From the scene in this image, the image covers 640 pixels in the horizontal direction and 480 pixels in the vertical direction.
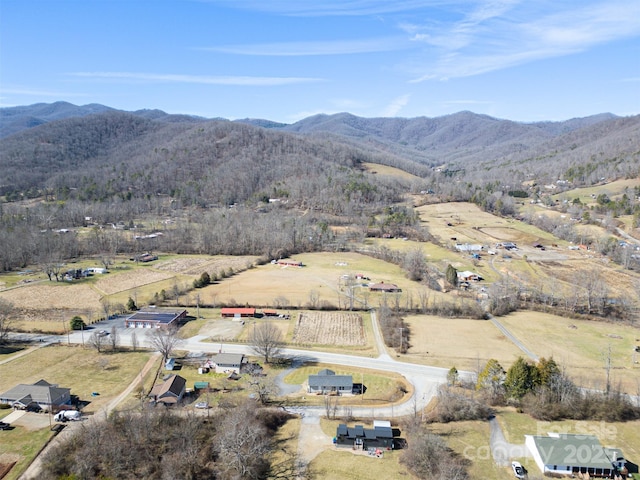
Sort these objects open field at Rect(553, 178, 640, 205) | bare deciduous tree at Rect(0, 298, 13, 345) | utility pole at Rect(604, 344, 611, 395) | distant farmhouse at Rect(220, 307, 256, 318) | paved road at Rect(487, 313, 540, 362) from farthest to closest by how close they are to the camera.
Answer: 1. open field at Rect(553, 178, 640, 205)
2. distant farmhouse at Rect(220, 307, 256, 318)
3. bare deciduous tree at Rect(0, 298, 13, 345)
4. paved road at Rect(487, 313, 540, 362)
5. utility pole at Rect(604, 344, 611, 395)

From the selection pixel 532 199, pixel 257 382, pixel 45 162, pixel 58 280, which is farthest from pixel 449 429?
pixel 45 162

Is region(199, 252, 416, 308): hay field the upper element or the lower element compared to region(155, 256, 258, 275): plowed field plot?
lower

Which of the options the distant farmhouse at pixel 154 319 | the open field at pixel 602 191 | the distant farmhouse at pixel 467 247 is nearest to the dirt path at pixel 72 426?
the distant farmhouse at pixel 154 319

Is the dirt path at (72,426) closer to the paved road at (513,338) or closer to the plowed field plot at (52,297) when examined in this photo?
the plowed field plot at (52,297)

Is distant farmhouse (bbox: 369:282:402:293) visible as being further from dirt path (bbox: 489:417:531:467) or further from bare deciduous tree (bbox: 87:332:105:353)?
bare deciduous tree (bbox: 87:332:105:353)

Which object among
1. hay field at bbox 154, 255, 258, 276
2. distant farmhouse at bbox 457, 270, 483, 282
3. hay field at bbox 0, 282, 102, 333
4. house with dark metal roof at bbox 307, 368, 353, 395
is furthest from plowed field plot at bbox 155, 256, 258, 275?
house with dark metal roof at bbox 307, 368, 353, 395
